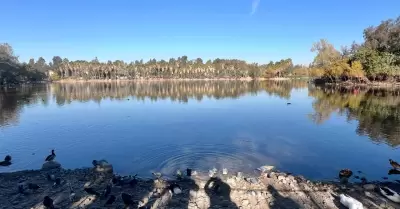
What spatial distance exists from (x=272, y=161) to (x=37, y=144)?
50.2 ft

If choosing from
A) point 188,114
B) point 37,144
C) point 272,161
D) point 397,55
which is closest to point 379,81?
point 397,55

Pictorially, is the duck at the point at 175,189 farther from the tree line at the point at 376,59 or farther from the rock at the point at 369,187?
the tree line at the point at 376,59

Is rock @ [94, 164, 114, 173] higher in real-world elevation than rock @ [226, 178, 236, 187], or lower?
higher

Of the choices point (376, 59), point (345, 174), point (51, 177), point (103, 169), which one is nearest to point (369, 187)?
point (345, 174)

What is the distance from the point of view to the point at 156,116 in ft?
106

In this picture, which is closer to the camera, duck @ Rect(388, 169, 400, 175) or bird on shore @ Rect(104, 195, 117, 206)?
bird on shore @ Rect(104, 195, 117, 206)

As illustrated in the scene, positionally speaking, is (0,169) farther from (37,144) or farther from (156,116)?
(156,116)

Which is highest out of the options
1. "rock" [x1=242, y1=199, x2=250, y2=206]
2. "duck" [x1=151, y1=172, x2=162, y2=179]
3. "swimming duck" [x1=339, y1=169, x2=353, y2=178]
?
"rock" [x1=242, y1=199, x2=250, y2=206]

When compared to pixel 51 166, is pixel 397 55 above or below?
above

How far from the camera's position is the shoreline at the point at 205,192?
33.5ft

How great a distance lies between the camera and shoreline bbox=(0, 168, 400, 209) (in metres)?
10.2

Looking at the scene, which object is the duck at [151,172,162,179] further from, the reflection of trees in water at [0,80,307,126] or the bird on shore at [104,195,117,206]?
the reflection of trees in water at [0,80,307,126]

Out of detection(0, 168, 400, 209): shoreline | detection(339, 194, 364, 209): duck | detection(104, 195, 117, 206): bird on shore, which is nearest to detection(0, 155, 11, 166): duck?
detection(0, 168, 400, 209): shoreline

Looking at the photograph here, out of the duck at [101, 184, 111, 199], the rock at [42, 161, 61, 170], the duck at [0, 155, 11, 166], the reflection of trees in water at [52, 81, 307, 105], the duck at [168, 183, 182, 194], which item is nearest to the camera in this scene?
the duck at [101, 184, 111, 199]
